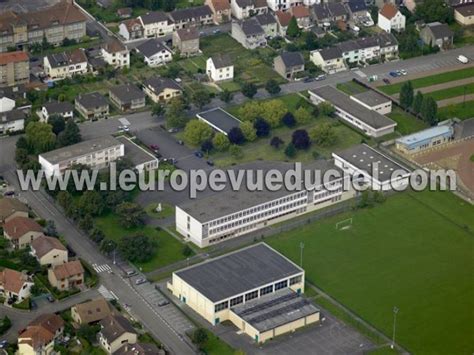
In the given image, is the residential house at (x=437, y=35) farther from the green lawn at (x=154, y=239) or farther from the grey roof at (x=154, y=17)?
the green lawn at (x=154, y=239)

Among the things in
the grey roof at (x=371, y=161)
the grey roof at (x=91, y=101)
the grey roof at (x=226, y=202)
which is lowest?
the grey roof at (x=371, y=161)

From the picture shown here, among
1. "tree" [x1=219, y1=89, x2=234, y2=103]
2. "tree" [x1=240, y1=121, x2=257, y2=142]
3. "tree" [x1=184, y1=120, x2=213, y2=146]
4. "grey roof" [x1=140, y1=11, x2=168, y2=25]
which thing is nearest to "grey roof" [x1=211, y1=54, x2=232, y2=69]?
"tree" [x1=219, y1=89, x2=234, y2=103]

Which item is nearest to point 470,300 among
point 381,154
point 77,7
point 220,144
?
point 381,154

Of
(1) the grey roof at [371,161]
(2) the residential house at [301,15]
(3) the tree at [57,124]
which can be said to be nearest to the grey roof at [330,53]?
(2) the residential house at [301,15]

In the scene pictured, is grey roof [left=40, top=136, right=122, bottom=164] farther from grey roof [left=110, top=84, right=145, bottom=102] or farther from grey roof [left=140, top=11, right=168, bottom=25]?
grey roof [left=140, top=11, right=168, bottom=25]

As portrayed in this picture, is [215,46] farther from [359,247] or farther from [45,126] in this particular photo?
[359,247]
